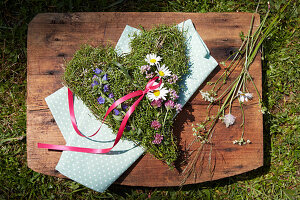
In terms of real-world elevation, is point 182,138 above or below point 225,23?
below

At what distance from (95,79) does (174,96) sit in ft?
1.50

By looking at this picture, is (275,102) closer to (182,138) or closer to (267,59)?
(267,59)

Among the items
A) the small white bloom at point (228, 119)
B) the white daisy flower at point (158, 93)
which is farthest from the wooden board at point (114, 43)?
the white daisy flower at point (158, 93)

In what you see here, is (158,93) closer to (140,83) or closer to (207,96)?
(140,83)

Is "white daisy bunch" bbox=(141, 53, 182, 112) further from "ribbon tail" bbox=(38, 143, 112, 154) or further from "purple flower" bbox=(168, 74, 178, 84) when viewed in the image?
"ribbon tail" bbox=(38, 143, 112, 154)

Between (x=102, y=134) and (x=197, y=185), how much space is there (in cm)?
84

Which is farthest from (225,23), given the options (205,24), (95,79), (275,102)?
(95,79)

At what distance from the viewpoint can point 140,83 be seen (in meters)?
1.41

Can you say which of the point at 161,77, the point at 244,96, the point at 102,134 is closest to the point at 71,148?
the point at 102,134

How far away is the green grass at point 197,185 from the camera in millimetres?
1849

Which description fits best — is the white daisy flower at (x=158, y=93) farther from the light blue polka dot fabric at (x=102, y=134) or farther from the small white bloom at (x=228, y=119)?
the small white bloom at (x=228, y=119)

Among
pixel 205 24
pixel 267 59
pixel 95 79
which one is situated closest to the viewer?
pixel 95 79

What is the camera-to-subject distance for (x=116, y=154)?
5.04ft

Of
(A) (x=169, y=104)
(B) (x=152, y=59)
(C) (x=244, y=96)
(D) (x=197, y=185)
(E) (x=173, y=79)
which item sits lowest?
(D) (x=197, y=185)
